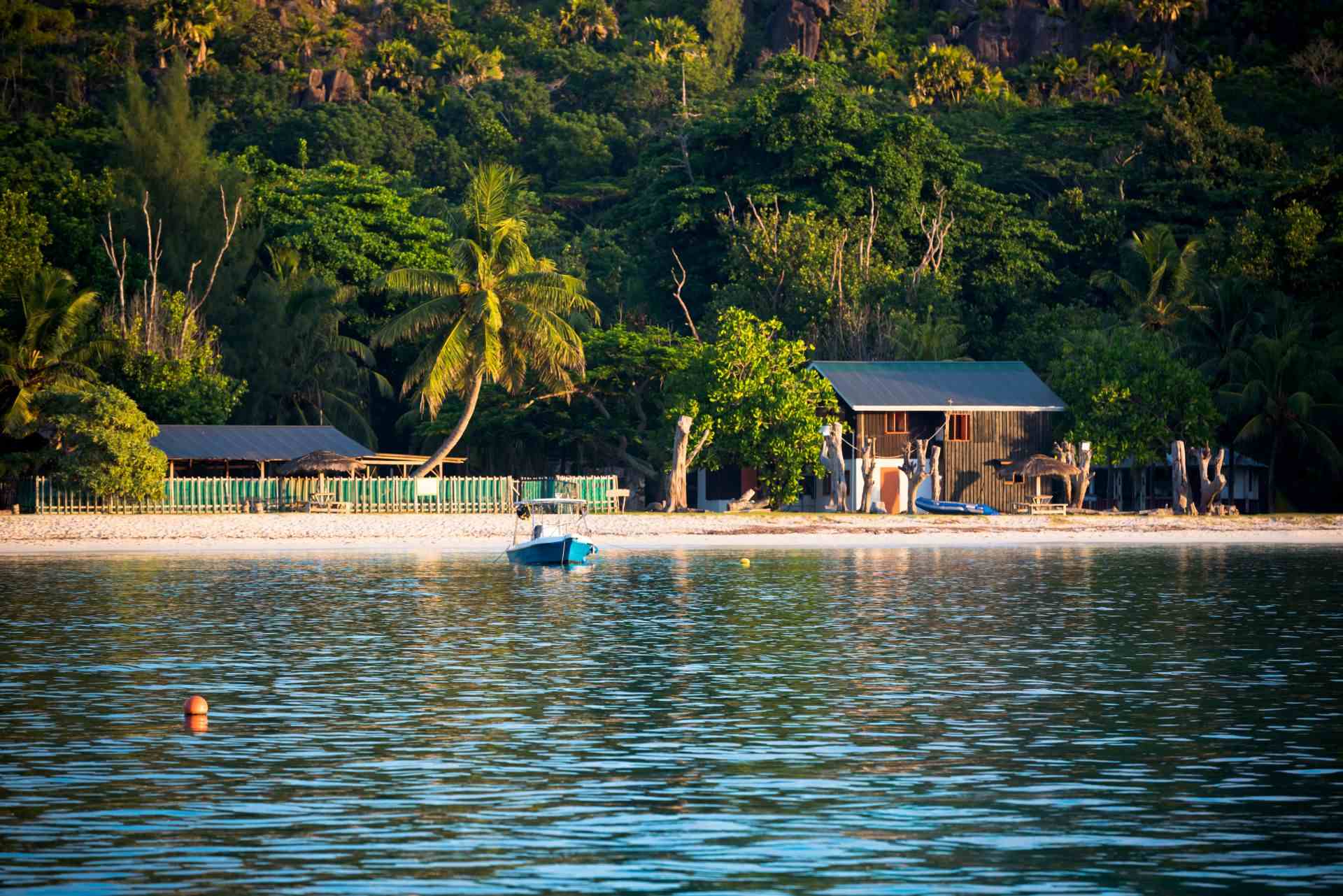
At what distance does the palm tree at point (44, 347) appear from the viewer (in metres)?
63.4

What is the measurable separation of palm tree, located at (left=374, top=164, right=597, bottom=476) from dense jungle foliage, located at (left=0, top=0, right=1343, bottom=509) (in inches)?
6.4

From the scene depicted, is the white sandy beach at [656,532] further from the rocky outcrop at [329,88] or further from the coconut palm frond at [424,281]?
the rocky outcrop at [329,88]

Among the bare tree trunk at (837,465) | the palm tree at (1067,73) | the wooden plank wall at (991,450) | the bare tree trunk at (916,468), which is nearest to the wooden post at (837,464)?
the bare tree trunk at (837,465)

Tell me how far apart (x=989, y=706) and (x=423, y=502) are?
45196mm

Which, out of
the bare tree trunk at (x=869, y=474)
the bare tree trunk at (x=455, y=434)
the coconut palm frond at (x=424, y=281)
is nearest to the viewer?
the coconut palm frond at (x=424, y=281)

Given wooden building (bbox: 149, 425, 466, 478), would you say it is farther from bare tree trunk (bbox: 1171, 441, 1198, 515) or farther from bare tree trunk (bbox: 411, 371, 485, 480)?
bare tree trunk (bbox: 1171, 441, 1198, 515)

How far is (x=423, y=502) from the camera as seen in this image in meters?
67.5

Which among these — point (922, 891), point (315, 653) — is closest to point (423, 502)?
point (315, 653)

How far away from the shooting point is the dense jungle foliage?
71.3 metres

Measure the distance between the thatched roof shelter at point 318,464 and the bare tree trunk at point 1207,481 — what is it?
115 feet

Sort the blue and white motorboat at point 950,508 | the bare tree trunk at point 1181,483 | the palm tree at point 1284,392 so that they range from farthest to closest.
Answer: the blue and white motorboat at point 950,508 → the palm tree at point 1284,392 → the bare tree trunk at point 1181,483

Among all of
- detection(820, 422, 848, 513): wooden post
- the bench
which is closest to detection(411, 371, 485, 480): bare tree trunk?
detection(820, 422, 848, 513): wooden post

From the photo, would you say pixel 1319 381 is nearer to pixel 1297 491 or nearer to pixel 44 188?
pixel 1297 491

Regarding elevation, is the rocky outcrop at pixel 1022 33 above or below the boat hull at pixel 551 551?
above
